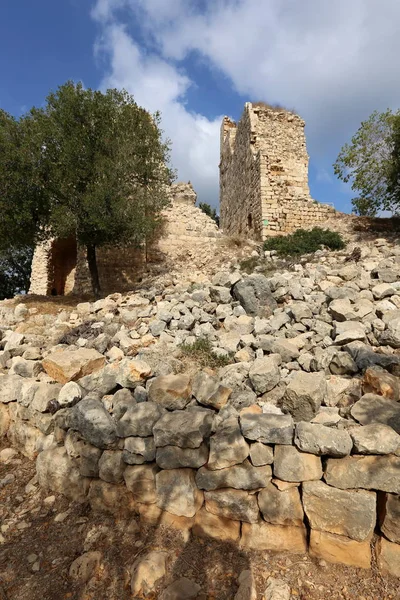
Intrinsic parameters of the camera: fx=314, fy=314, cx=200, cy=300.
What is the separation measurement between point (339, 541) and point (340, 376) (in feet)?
5.45

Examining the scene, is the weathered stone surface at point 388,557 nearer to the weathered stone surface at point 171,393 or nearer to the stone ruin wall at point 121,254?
the weathered stone surface at point 171,393

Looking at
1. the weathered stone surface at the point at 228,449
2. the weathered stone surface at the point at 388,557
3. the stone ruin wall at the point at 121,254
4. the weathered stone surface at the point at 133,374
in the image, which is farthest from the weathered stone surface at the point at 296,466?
the stone ruin wall at the point at 121,254

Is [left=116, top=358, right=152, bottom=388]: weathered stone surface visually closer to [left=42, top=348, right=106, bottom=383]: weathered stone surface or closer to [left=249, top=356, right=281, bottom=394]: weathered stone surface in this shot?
[left=42, top=348, right=106, bottom=383]: weathered stone surface

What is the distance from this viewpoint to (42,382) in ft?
14.3

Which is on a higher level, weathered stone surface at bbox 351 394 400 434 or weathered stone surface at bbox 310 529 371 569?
weathered stone surface at bbox 351 394 400 434

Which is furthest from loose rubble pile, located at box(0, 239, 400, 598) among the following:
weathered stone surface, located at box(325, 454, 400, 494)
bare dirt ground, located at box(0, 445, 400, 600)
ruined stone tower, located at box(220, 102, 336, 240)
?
ruined stone tower, located at box(220, 102, 336, 240)

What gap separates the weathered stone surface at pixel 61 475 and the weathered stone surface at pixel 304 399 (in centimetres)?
237

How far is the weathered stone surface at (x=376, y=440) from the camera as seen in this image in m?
2.56

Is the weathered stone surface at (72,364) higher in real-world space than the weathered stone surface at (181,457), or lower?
higher

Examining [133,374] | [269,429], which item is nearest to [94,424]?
[133,374]

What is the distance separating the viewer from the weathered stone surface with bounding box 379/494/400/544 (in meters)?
2.48

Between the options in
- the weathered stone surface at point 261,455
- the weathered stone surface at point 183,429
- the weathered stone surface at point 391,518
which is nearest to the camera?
the weathered stone surface at point 391,518

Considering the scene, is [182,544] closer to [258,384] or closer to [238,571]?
[238,571]

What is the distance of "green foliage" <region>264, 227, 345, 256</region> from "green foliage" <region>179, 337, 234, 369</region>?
261 inches
